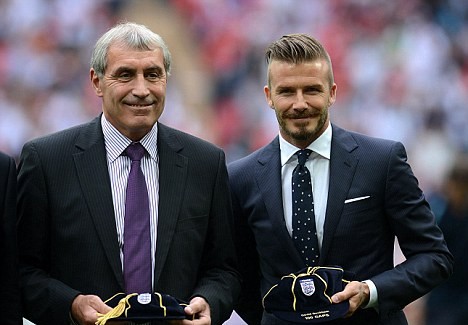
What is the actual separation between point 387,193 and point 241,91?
25.4 feet

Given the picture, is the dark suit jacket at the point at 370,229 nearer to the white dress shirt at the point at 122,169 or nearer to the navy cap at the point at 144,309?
the white dress shirt at the point at 122,169

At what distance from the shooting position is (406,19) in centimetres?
1241

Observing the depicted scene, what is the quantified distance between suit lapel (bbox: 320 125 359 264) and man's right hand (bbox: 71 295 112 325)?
35.0 inches

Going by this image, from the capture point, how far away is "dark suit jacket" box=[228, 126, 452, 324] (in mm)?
4160

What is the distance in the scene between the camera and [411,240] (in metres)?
4.23

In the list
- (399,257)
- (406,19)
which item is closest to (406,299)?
(399,257)

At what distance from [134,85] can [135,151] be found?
10.6 inches

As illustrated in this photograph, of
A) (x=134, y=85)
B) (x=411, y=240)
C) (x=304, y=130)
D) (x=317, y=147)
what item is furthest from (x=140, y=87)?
(x=411, y=240)

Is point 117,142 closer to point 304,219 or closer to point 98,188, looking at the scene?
point 98,188

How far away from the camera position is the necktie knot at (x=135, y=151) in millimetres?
4137

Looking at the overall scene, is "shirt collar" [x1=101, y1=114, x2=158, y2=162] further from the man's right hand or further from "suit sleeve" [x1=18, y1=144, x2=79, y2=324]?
the man's right hand

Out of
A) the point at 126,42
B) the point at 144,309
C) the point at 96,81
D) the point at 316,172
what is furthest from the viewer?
the point at 316,172

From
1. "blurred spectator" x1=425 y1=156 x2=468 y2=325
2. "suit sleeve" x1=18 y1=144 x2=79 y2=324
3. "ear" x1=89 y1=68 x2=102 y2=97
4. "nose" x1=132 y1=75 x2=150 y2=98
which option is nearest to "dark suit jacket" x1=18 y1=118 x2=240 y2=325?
"suit sleeve" x1=18 y1=144 x2=79 y2=324

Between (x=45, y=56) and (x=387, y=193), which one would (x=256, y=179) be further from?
(x=45, y=56)
